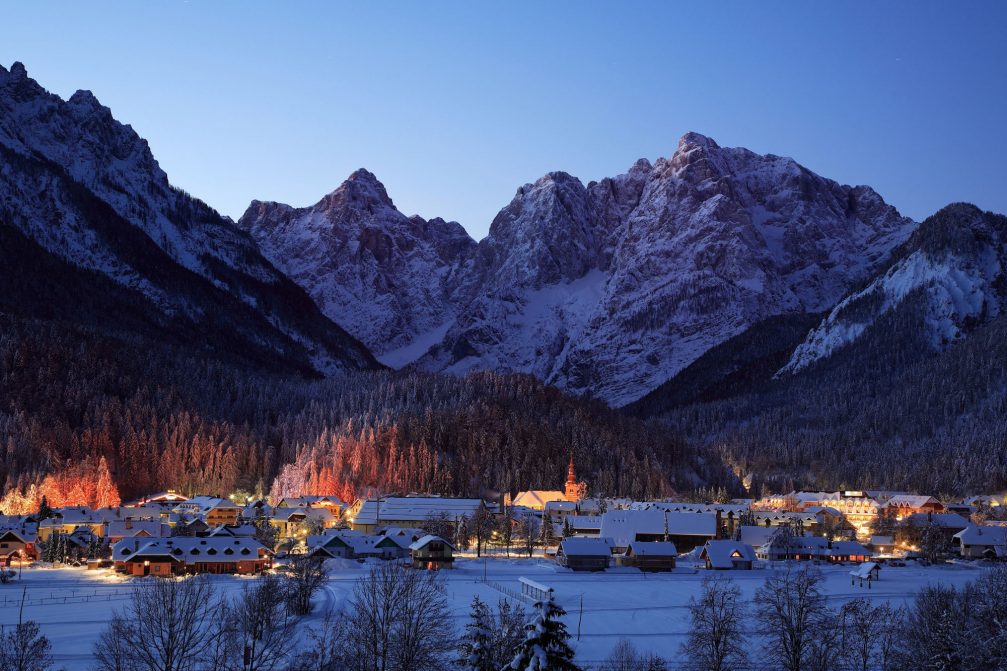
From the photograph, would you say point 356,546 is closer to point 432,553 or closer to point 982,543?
point 432,553

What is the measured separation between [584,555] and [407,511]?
4401 cm

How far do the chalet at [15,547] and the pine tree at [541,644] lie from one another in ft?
313

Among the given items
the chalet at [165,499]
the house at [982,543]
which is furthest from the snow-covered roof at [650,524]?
the chalet at [165,499]

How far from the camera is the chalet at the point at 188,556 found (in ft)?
336

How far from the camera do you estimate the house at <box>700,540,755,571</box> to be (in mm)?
123863

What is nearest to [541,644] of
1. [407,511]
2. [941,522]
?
[407,511]

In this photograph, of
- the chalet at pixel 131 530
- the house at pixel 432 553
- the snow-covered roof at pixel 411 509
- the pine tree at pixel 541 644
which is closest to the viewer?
the pine tree at pixel 541 644

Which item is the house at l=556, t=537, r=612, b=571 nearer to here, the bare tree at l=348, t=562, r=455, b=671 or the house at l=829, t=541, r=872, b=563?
the house at l=829, t=541, r=872, b=563

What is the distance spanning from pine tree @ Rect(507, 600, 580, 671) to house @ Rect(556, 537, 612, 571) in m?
86.5

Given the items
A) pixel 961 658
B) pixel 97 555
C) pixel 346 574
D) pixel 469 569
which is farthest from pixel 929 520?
pixel 961 658

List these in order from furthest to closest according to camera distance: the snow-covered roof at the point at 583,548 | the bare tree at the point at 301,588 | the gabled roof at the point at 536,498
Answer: the gabled roof at the point at 536,498, the snow-covered roof at the point at 583,548, the bare tree at the point at 301,588

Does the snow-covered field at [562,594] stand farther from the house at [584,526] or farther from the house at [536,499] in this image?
the house at [536,499]

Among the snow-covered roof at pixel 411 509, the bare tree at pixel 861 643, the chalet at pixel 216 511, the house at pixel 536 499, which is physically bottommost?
the bare tree at pixel 861 643

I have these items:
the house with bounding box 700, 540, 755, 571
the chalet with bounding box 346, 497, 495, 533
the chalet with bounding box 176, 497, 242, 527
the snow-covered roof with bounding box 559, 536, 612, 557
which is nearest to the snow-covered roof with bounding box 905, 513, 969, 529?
the house with bounding box 700, 540, 755, 571
